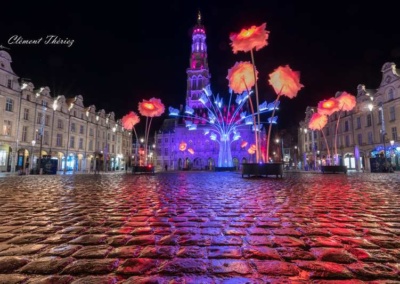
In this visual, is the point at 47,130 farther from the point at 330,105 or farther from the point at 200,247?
the point at 200,247

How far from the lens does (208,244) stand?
3.02 metres

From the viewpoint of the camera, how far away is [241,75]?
62.5 ft

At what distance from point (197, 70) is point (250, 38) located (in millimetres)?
66399

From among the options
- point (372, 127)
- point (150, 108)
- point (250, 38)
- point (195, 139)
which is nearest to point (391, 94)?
point (372, 127)

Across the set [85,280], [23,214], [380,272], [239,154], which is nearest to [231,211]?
[380,272]

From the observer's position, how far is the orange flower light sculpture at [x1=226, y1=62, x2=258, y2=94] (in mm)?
18812

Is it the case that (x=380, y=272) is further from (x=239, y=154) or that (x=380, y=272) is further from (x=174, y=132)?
(x=174, y=132)

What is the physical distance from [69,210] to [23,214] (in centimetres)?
78

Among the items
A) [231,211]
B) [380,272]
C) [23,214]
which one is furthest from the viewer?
[231,211]

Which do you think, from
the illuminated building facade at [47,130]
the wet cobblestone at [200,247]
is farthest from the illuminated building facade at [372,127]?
the illuminated building facade at [47,130]

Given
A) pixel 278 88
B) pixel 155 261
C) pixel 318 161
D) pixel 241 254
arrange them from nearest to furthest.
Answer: pixel 155 261 < pixel 241 254 < pixel 278 88 < pixel 318 161

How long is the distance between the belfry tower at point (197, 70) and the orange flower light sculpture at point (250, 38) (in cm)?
6179

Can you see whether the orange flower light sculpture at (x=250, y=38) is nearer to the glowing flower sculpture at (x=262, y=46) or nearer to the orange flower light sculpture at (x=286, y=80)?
the glowing flower sculpture at (x=262, y=46)

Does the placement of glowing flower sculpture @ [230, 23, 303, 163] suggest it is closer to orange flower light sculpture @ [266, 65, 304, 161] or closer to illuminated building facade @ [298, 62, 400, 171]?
orange flower light sculpture @ [266, 65, 304, 161]
